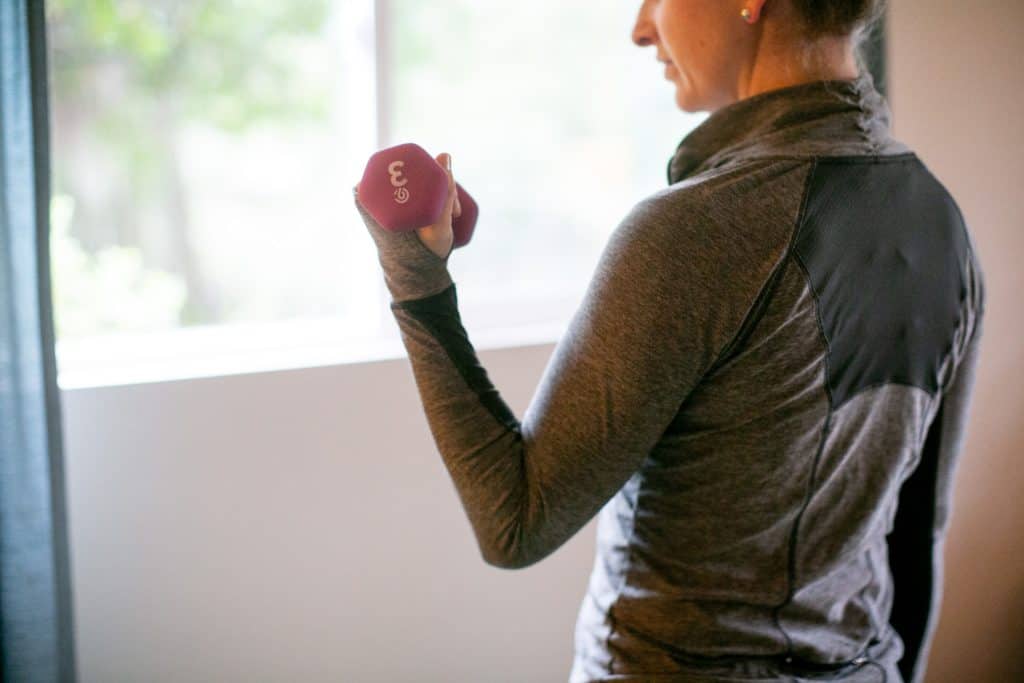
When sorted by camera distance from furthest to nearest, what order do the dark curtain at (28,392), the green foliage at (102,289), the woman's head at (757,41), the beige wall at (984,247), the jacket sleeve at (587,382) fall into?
the beige wall at (984,247)
the green foliage at (102,289)
the dark curtain at (28,392)
the woman's head at (757,41)
the jacket sleeve at (587,382)

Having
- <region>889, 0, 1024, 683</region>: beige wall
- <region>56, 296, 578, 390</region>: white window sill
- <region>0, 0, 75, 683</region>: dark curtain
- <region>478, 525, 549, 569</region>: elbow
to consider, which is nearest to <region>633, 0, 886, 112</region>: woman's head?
<region>478, 525, 549, 569</region>: elbow

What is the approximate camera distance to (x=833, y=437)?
795mm

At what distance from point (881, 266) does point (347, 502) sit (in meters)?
1.16

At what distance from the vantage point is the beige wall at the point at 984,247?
2.11 metres

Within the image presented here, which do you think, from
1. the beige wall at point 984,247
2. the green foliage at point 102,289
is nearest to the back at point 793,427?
the green foliage at point 102,289

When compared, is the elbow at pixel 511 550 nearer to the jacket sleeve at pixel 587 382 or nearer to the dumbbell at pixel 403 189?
the jacket sleeve at pixel 587 382

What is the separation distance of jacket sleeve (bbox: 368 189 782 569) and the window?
0.90 meters

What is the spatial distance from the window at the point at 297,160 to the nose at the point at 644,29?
0.92 meters

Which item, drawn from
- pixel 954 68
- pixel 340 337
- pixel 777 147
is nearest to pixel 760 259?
pixel 777 147

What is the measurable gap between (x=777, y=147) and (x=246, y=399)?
107 centimetres

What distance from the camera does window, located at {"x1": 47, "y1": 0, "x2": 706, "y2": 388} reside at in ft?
5.47

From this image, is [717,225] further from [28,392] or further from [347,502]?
[347,502]

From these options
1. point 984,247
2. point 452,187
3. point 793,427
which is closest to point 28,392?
point 452,187

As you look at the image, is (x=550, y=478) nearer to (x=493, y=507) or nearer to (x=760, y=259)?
(x=493, y=507)
